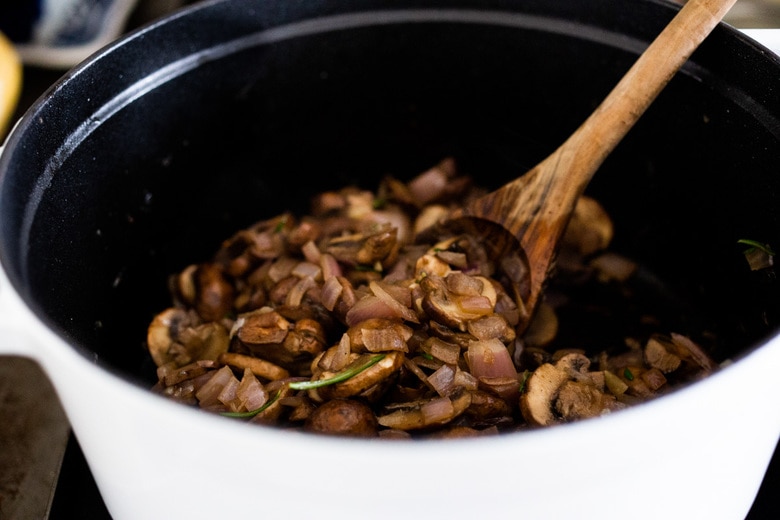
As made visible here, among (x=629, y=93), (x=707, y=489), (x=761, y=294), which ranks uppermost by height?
(x=629, y=93)

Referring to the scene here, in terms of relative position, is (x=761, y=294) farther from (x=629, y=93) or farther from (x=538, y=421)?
(x=538, y=421)

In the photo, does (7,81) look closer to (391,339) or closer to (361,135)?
(361,135)

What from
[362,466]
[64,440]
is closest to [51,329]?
[362,466]

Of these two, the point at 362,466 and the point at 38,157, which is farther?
the point at 38,157

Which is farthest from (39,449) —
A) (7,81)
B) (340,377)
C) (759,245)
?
(759,245)

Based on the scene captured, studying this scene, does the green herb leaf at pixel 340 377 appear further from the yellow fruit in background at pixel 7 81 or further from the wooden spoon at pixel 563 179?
the yellow fruit in background at pixel 7 81

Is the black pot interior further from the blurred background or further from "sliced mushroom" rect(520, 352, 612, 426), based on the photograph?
"sliced mushroom" rect(520, 352, 612, 426)
